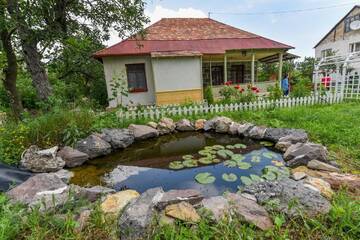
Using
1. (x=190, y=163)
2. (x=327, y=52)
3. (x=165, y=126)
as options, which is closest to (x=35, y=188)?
(x=190, y=163)

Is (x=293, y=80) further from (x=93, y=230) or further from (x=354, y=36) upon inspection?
(x=93, y=230)

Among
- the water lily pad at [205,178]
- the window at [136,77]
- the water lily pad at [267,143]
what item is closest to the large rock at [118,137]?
the water lily pad at [205,178]

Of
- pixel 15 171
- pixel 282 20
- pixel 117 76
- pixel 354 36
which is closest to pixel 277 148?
pixel 15 171

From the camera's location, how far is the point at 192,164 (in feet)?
12.2

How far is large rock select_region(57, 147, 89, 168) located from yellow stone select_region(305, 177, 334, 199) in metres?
3.75

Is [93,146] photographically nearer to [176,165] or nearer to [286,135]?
[176,165]

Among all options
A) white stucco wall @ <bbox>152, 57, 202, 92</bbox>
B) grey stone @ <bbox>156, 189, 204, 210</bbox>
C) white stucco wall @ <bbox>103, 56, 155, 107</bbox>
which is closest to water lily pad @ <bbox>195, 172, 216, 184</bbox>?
grey stone @ <bbox>156, 189, 204, 210</bbox>

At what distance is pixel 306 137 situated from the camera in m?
4.11

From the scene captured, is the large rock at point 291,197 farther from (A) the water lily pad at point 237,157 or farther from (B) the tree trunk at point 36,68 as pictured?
(B) the tree trunk at point 36,68

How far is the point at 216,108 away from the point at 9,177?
18.2ft

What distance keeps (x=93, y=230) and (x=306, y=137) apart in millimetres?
4125

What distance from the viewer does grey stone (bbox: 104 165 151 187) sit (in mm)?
3225

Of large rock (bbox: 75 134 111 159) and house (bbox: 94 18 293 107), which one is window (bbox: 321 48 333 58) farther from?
large rock (bbox: 75 134 111 159)

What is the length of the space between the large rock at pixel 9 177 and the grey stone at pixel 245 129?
4548 mm
